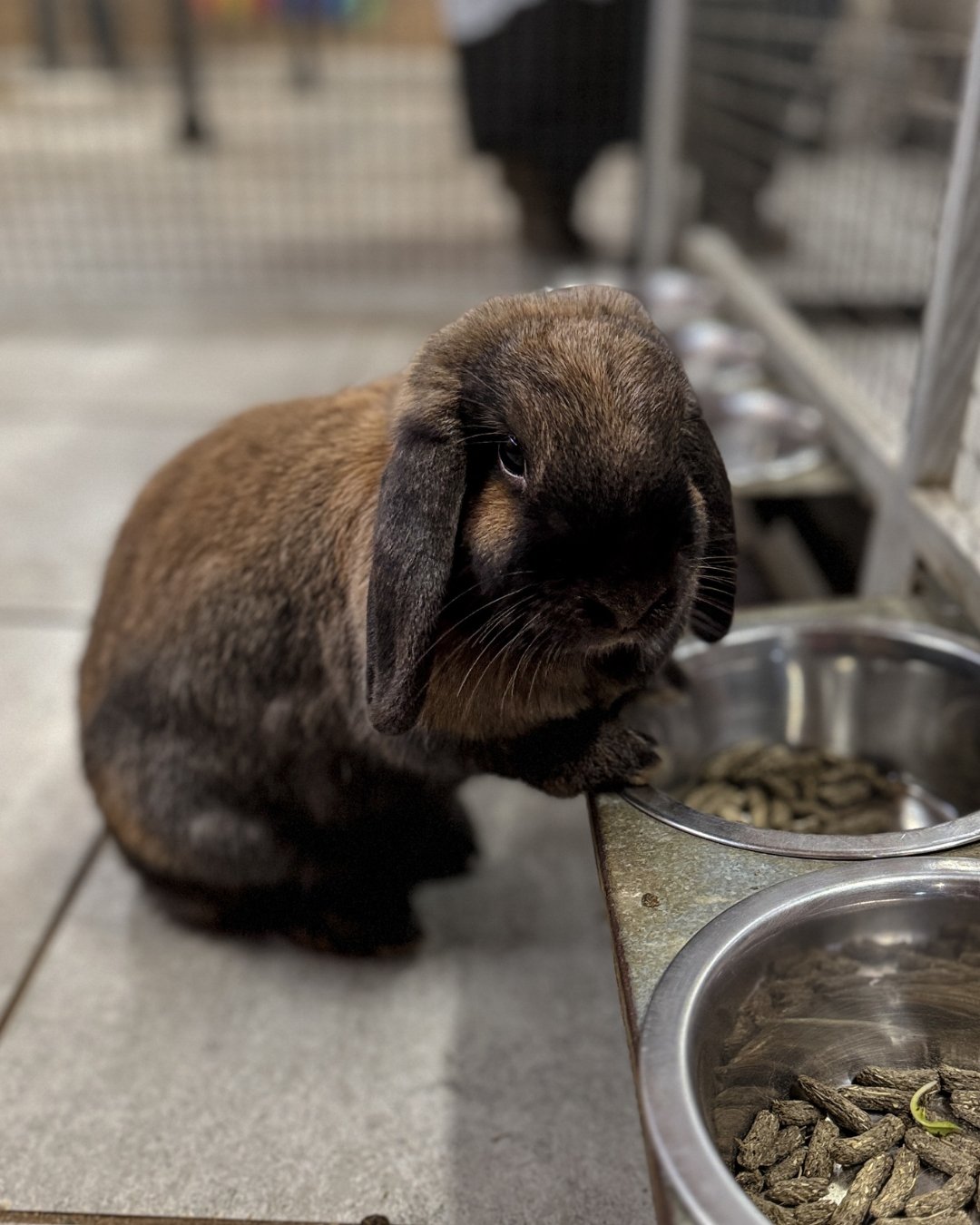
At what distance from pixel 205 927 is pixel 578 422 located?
1.23 m

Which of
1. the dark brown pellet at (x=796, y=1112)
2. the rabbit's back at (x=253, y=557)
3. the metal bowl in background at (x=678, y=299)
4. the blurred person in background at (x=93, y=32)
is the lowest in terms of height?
the dark brown pellet at (x=796, y=1112)

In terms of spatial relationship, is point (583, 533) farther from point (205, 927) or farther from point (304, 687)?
point (205, 927)

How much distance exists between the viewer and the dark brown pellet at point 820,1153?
4.51ft

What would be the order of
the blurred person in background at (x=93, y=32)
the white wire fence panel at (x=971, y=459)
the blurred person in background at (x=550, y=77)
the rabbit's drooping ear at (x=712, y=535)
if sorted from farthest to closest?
1. the blurred person in background at (x=93, y=32)
2. the blurred person in background at (x=550, y=77)
3. the white wire fence panel at (x=971, y=459)
4. the rabbit's drooping ear at (x=712, y=535)

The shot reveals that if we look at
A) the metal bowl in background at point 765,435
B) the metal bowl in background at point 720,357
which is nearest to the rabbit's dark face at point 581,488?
the metal bowl in background at point 765,435

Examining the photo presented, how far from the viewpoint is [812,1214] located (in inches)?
51.3

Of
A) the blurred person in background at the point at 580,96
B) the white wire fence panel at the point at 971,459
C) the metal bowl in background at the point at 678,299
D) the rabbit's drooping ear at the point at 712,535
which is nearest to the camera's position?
the rabbit's drooping ear at the point at 712,535

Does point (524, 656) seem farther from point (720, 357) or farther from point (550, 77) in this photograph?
point (550, 77)

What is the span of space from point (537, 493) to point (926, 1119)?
2.97 ft

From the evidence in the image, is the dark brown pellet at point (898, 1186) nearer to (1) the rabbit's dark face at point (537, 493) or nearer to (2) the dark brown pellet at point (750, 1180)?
(2) the dark brown pellet at point (750, 1180)

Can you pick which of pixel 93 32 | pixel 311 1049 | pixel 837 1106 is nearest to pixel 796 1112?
pixel 837 1106

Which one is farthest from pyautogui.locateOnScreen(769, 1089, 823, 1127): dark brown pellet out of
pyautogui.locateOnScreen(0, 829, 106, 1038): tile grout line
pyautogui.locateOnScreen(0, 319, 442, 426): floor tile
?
pyautogui.locateOnScreen(0, 319, 442, 426): floor tile

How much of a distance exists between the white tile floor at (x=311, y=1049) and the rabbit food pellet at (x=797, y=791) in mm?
347

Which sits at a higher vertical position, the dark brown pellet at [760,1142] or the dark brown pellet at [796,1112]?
the dark brown pellet at [760,1142]
